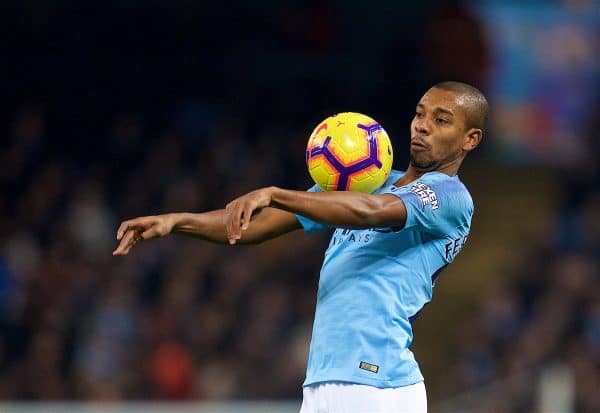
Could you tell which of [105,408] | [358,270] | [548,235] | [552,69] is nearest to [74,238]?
[105,408]

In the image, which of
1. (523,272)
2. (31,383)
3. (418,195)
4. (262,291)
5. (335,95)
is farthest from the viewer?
(335,95)

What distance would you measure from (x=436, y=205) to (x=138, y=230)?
1.11 meters

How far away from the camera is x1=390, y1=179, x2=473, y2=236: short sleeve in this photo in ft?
14.6

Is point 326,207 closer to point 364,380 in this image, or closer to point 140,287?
point 364,380

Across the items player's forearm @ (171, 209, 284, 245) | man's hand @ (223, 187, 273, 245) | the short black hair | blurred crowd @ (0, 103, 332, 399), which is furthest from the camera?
blurred crowd @ (0, 103, 332, 399)

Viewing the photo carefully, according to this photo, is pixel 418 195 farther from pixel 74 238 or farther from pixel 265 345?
pixel 74 238

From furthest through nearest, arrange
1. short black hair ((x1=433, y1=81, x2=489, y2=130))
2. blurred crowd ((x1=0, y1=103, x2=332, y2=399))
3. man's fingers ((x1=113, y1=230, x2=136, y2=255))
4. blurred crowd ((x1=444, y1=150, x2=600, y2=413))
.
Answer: blurred crowd ((x1=0, y1=103, x2=332, y2=399)), blurred crowd ((x1=444, y1=150, x2=600, y2=413)), short black hair ((x1=433, y1=81, x2=489, y2=130)), man's fingers ((x1=113, y1=230, x2=136, y2=255))

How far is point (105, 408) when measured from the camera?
346 inches

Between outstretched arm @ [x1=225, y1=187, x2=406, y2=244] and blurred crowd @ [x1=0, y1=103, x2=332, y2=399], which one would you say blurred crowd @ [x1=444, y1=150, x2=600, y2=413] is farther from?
outstretched arm @ [x1=225, y1=187, x2=406, y2=244]

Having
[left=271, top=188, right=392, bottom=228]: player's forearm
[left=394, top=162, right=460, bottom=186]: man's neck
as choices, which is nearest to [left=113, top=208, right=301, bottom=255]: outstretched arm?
[left=271, top=188, right=392, bottom=228]: player's forearm

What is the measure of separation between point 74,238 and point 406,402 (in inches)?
272

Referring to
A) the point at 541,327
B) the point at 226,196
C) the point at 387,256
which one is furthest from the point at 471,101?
the point at 226,196

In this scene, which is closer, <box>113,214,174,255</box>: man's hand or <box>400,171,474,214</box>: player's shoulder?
<box>113,214,174,255</box>: man's hand

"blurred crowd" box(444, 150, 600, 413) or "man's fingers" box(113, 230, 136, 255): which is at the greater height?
"man's fingers" box(113, 230, 136, 255)
